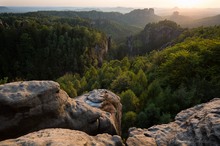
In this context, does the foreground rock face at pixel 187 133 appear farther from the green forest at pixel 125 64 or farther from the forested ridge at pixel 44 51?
the forested ridge at pixel 44 51

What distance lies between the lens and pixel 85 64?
127875 millimetres

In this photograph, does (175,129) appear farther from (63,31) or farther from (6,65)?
(63,31)

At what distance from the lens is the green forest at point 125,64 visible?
114 feet

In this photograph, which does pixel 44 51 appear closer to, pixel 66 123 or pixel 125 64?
pixel 125 64

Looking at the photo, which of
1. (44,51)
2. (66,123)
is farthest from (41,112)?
(44,51)

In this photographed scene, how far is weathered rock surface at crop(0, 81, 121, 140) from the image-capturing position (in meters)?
15.9

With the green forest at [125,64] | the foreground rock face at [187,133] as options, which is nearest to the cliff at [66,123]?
the foreground rock face at [187,133]

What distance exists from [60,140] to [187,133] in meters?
7.96

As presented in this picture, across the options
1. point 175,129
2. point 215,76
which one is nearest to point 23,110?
point 175,129

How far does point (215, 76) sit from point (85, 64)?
95.4 metres

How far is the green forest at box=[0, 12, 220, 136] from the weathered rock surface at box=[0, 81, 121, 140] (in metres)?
10.7

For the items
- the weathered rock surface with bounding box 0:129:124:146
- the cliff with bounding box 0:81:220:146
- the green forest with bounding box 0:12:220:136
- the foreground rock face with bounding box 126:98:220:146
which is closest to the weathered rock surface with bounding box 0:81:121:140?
the cliff with bounding box 0:81:220:146

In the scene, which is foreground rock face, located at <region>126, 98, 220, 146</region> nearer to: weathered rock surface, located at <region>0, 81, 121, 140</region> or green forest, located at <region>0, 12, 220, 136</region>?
weathered rock surface, located at <region>0, 81, 121, 140</region>

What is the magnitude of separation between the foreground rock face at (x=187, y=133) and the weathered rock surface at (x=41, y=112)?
10.4 ft
